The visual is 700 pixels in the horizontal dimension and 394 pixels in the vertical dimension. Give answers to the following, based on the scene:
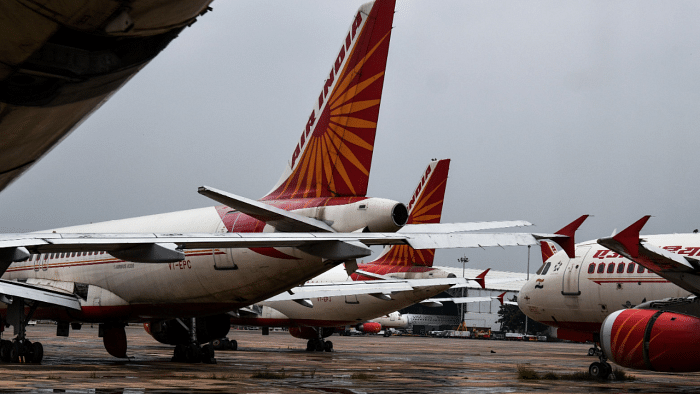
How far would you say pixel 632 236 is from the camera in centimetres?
1074

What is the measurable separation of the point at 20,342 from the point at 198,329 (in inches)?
177

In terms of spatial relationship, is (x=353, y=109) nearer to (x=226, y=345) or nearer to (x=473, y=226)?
(x=473, y=226)

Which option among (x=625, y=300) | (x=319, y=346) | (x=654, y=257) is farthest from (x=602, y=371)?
(x=319, y=346)

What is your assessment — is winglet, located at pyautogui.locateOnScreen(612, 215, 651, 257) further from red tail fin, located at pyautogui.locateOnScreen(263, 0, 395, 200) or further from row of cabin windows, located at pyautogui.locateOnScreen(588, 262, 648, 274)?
row of cabin windows, located at pyautogui.locateOnScreen(588, 262, 648, 274)

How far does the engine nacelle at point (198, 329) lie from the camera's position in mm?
19766

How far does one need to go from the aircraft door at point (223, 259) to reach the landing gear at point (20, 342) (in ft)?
18.9

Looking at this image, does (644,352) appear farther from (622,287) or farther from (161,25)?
(161,25)

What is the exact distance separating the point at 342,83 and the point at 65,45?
1143 cm

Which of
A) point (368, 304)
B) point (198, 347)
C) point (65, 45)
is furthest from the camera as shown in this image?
point (368, 304)

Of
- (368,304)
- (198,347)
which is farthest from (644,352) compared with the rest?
(368,304)

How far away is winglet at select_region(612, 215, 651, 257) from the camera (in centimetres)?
1073

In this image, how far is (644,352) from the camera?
11711 mm

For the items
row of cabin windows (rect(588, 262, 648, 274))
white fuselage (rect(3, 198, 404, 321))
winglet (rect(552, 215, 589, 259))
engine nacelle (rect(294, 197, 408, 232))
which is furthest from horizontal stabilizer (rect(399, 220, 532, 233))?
row of cabin windows (rect(588, 262, 648, 274))

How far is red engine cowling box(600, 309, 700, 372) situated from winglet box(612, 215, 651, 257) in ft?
5.60
